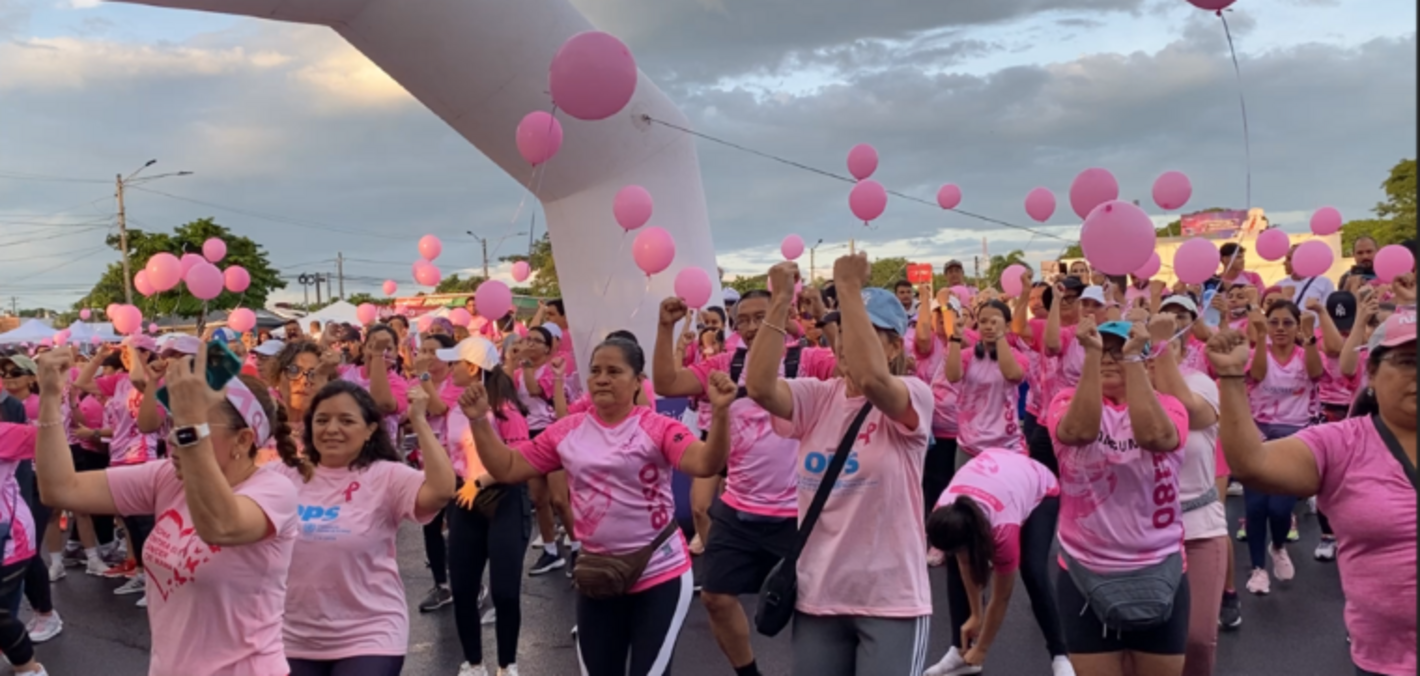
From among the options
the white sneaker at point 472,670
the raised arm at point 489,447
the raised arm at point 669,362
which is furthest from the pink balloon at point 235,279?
the raised arm at point 489,447

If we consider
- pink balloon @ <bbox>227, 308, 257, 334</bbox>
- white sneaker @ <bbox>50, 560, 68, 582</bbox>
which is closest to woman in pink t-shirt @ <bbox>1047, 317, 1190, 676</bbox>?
white sneaker @ <bbox>50, 560, 68, 582</bbox>

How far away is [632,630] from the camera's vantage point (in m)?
3.79

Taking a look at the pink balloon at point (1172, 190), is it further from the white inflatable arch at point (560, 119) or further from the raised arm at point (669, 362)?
the white inflatable arch at point (560, 119)

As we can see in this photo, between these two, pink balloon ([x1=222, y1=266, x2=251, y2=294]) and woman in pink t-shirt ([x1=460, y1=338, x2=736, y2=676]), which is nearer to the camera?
woman in pink t-shirt ([x1=460, y1=338, x2=736, y2=676])

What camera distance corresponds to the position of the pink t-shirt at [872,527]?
119 inches

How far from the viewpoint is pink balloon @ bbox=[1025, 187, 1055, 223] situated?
355 inches

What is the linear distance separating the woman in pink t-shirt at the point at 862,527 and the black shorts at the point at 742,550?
143 centimetres

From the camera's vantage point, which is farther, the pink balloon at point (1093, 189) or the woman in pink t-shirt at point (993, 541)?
the pink balloon at point (1093, 189)

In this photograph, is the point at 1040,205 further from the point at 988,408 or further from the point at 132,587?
the point at 132,587

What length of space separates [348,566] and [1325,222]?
11.1m

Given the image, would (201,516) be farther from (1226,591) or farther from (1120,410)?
(1226,591)

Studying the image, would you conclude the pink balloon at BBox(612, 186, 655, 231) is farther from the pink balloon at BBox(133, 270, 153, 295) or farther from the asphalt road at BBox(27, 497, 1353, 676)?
the pink balloon at BBox(133, 270, 153, 295)

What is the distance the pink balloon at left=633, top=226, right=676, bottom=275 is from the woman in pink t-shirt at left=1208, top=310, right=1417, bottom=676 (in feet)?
24.8

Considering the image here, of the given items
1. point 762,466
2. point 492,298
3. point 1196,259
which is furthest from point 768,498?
point 492,298
